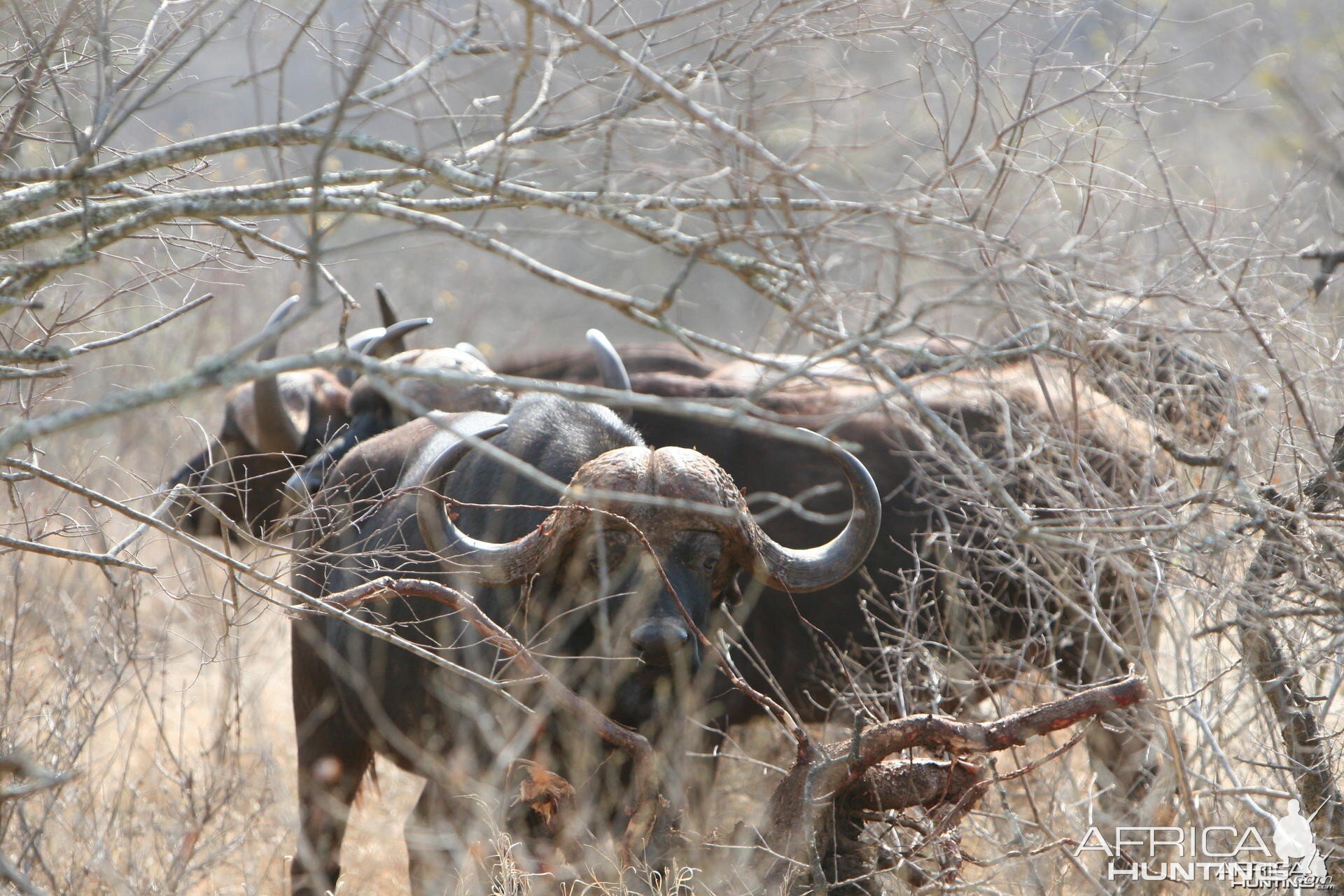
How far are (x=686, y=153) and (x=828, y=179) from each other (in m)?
8.76

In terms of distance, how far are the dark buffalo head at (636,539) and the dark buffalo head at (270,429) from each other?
73.9 inches

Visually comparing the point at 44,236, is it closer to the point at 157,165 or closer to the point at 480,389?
the point at 157,165

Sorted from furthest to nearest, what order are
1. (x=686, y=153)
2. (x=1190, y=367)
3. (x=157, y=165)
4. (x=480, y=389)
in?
(x=480, y=389)
(x=1190, y=367)
(x=686, y=153)
(x=157, y=165)

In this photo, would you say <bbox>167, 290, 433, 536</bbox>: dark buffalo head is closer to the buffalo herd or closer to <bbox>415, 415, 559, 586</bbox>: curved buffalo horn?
the buffalo herd

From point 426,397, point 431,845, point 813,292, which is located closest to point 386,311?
point 426,397

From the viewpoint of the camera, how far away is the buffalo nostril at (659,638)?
11.3ft

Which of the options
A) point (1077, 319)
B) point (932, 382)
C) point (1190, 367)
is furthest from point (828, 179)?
point (1077, 319)

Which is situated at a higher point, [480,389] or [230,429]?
[230,429]

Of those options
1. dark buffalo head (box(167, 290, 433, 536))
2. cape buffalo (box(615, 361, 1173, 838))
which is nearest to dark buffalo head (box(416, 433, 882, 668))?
cape buffalo (box(615, 361, 1173, 838))

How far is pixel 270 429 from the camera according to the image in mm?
5738

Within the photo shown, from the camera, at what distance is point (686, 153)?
135 inches

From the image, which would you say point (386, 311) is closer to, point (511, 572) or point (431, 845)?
point (511, 572)
